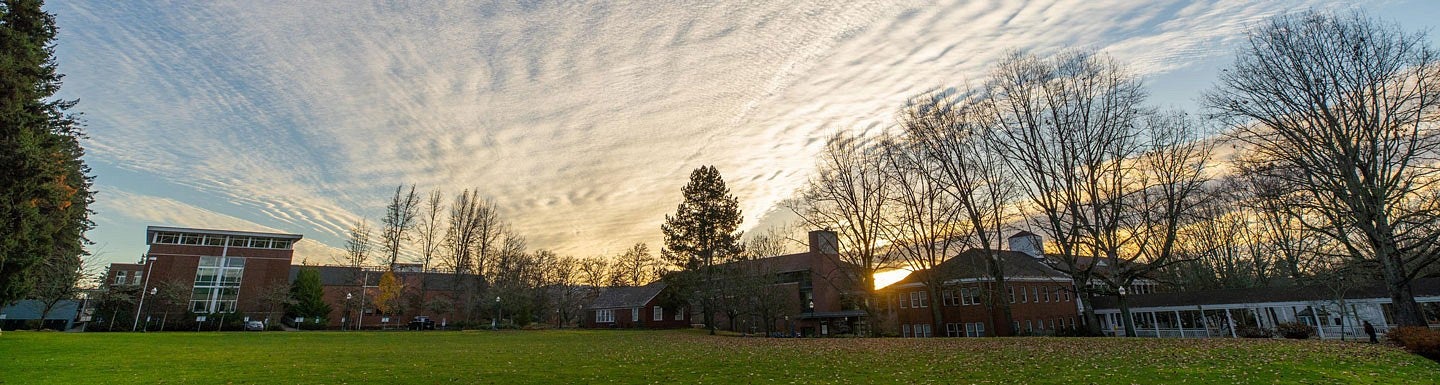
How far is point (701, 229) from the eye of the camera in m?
51.4

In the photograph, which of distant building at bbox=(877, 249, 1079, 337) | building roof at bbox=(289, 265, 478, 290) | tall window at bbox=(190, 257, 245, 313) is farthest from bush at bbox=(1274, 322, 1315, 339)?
tall window at bbox=(190, 257, 245, 313)

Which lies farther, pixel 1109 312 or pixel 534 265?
pixel 534 265

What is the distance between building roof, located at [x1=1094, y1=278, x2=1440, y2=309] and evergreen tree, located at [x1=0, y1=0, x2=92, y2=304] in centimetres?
4985

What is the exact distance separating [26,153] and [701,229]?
39047 mm

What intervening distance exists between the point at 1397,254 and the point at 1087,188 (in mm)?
9533

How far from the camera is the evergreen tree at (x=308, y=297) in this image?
51031 millimetres

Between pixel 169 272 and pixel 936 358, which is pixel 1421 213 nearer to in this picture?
pixel 936 358

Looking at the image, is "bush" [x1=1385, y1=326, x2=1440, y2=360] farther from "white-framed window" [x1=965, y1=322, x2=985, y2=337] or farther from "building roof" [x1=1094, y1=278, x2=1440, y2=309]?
"white-framed window" [x1=965, y1=322, x2=985, y2=337]

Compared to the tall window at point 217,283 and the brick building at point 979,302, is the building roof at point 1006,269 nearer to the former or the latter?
the brick building at point 979,302

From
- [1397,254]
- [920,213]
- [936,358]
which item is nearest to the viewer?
[936,358]

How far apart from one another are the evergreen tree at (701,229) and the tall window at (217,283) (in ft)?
141

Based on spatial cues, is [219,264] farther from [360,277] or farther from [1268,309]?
[1268,309]

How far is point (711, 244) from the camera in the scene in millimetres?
50781

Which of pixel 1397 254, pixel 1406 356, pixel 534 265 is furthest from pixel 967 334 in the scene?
pixel 534 265
